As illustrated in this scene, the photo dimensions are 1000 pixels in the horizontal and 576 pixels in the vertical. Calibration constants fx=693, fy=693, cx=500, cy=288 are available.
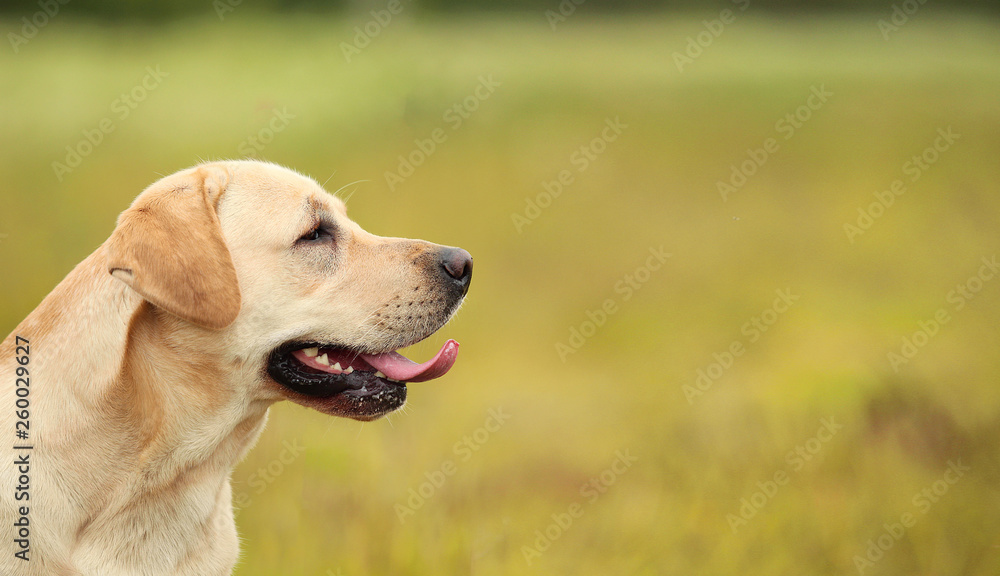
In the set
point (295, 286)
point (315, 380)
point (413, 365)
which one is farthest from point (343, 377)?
point (295, 286)

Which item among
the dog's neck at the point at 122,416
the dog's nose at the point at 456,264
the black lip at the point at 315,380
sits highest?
the dog's nose at the point at 456,264

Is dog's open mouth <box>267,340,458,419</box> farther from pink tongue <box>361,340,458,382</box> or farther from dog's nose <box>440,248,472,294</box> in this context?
dog's nose <box>440,248,472,294</box>

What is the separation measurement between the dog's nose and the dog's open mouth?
0.31 metres

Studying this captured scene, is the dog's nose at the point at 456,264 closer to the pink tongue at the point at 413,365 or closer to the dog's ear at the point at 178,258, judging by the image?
the pink tongue at the point at 413,365

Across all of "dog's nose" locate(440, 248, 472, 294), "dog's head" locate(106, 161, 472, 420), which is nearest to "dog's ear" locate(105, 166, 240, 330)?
"dog's head" locate(106, 161, 472, 420)

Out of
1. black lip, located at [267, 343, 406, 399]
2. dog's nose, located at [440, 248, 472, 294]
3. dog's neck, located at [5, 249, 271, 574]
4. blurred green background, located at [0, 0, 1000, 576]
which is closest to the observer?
dog's neck, located at [5, 249, 271, 574]

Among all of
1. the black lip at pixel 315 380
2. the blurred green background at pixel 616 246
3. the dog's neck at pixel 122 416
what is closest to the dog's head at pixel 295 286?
the black lip at pixel 315 380

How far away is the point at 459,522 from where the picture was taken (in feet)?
14.0

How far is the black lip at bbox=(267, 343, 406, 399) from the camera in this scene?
2.99 meters

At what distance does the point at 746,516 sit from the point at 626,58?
4.98 meters

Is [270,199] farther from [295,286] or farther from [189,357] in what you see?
[189,357]

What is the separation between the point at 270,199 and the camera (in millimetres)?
3145

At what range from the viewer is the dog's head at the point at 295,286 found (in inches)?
107

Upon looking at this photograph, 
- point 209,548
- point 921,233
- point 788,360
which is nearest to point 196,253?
point 209,548
